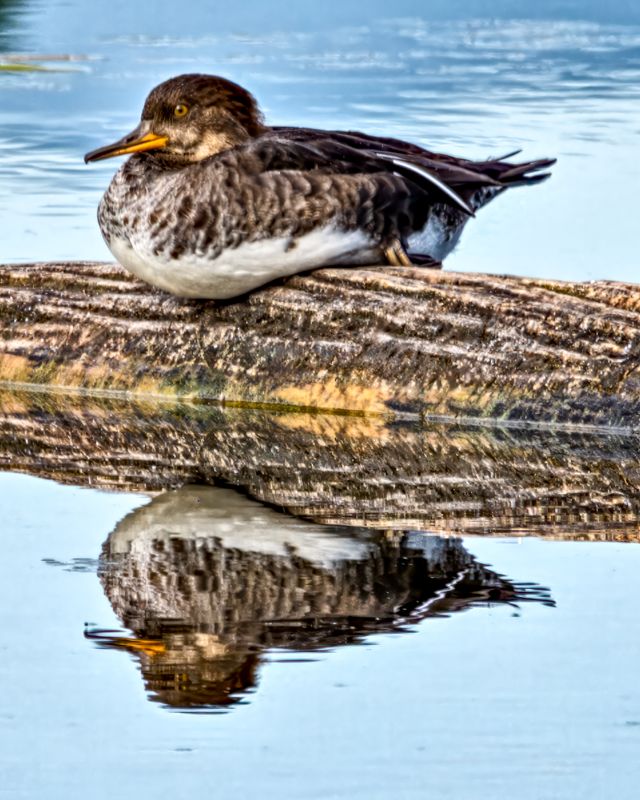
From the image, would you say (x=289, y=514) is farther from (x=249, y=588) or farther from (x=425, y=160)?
(x=425, y=160)

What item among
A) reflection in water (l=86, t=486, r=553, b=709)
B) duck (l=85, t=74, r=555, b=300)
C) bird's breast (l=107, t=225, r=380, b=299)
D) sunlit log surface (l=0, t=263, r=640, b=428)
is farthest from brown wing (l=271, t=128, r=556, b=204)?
reflection in water (l=86, t=486, r=553, b=709)

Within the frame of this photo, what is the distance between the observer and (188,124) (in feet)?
26.9

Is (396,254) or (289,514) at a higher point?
(396,254)

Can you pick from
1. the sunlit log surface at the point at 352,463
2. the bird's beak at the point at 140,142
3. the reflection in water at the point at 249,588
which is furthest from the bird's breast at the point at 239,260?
the reflection in water at the point at 249,588

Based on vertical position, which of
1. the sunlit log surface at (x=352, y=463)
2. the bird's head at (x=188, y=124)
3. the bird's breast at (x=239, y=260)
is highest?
the bird's head at (x=188, y=124)

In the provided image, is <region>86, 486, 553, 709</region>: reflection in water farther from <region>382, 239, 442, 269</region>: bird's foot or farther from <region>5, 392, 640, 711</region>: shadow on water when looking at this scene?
<region>382, 239, 442, 269</region>: bird's foot

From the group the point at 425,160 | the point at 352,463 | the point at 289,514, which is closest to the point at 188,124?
the point at 425,160

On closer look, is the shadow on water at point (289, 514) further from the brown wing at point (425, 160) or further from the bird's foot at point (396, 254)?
the brown wing at point (425, 160)

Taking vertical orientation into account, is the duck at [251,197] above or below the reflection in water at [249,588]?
above

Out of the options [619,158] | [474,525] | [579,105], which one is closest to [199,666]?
[474,525]

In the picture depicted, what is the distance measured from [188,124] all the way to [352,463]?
73.8 inches

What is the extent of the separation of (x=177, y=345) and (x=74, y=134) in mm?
6593

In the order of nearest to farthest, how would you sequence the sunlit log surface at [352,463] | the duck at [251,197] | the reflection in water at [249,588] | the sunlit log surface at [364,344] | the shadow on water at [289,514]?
→ the reflection in water at [249,588], the shadow on water at [289,514], the sunlit log surface at [352,463], the sunlit log surface at [364,344], the duck at [251,197]

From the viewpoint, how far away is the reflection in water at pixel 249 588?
491 cm
